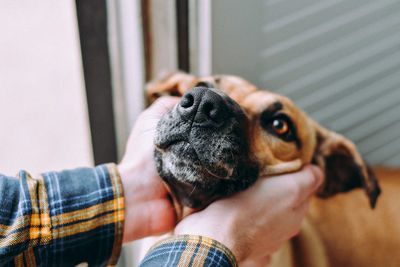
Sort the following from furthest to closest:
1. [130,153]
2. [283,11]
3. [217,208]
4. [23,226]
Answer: [283,11] < [130,153] < [217,208] < [23,226]

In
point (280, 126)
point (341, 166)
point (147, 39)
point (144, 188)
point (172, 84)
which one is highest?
point (147, 39)

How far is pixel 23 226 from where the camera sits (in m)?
0.79

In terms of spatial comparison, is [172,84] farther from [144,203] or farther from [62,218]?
[62,218]

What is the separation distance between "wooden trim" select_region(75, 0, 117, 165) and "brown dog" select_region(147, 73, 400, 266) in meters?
0.20

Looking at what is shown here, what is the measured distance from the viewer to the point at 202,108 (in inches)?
31.9

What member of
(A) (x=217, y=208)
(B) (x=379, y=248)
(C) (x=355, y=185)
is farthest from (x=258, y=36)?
(B) (x=379, y=248)

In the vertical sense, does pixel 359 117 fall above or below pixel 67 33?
below

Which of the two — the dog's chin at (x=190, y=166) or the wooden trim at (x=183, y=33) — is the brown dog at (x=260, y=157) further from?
Result: the wooden trim at (x=183, y=33)

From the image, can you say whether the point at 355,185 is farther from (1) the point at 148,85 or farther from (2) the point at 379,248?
(1) the point at 148,85

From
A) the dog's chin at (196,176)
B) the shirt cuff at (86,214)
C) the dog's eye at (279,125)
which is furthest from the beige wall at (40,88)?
the dog's eye at (279,125)

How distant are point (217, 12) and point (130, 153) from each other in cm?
72

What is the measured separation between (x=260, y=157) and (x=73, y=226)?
1.97 feet

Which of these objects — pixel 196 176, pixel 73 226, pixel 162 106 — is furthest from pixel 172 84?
pixel 73 226

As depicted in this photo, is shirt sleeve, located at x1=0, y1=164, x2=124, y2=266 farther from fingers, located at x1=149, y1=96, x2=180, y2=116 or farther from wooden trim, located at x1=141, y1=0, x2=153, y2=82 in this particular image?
wooden trim, located at x1=141, y1=0, x2=153, y2=82
